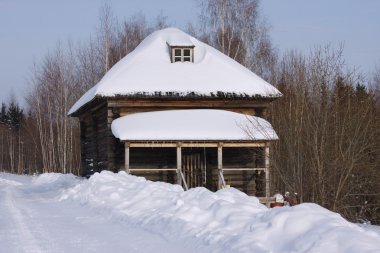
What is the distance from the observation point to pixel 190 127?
19125mm

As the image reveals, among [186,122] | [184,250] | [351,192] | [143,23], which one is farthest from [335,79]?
[143,23]

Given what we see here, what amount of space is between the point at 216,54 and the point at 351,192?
843 cm

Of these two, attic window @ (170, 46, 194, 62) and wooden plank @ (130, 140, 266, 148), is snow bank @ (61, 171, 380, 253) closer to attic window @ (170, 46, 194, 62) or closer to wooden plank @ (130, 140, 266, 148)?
wooden plank @ (130, 140, 266, 148)

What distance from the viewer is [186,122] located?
19.4 meters

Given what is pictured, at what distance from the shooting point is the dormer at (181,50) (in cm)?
2202

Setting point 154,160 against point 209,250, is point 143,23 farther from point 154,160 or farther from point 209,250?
point 209,250

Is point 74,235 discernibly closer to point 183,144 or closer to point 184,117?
point 183,144

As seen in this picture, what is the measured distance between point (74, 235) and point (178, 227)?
165 cm

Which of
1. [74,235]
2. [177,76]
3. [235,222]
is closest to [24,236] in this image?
[74,235]

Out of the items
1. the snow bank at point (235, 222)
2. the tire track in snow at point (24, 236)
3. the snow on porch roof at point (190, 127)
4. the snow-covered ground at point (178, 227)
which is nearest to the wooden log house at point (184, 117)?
the snow on porch roof at point (190, 127)

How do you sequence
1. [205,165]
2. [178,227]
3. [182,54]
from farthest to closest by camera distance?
[182,54]
[205,165]
[178,227]

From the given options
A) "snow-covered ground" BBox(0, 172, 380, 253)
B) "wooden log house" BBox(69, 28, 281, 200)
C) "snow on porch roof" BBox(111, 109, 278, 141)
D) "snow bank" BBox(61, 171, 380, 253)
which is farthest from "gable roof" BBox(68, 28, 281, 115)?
"snow bank" BBox(61, 171, 380, 253)

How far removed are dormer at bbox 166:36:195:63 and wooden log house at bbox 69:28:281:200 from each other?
0.04 meters

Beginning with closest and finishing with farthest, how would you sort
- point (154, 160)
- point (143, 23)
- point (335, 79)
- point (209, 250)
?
point (209, 250) < point (335, 79) < point (154, 160) < point (143, 23)
